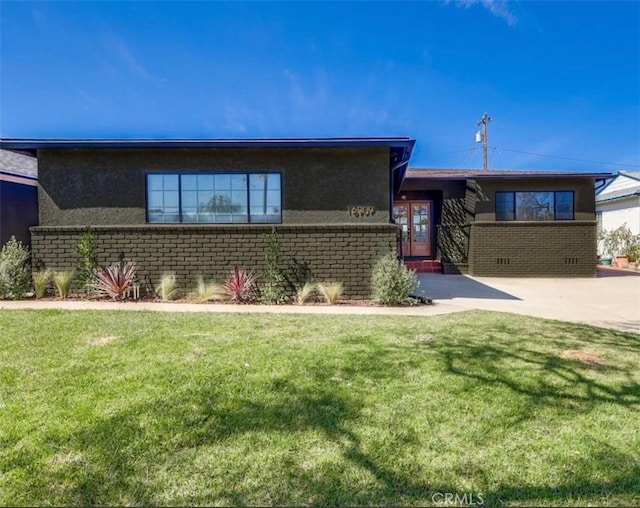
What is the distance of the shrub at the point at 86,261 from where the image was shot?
26.1ft

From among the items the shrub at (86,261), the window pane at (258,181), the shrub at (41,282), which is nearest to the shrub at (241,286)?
the window pane at (258,181)

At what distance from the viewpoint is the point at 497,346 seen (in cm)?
446

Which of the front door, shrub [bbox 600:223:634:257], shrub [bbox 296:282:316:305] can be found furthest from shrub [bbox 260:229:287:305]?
shrub [bbox 600:223:634:257]

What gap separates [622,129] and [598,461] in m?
24.1

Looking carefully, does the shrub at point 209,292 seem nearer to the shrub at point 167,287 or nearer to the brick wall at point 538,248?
the shrub at point 167,287

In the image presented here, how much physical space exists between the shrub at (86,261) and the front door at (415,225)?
36.8 feet

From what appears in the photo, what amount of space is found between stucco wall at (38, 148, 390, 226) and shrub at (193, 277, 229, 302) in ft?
7.27

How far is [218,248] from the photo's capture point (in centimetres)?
815

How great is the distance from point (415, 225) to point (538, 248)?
15.4 ft

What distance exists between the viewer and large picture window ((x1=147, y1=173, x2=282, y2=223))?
817 cm

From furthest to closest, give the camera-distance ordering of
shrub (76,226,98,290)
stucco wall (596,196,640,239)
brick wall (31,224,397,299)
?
1. stucco wall (596,196,640,239)
2. brick wall (31,224,397,299)
3. shrub (76,226,98,290)

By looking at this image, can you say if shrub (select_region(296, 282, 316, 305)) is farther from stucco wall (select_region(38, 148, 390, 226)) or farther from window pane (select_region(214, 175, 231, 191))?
window pane (select_region(214, 175, 231, 191))

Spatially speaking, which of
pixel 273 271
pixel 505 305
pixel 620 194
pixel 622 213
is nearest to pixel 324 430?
pixel 273 271

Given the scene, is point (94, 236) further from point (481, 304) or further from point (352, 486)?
point (481, 304)
